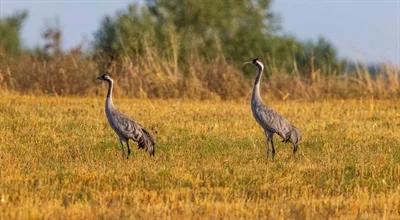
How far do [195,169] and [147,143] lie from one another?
1772 millimetres

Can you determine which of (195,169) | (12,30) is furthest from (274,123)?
(12,30)

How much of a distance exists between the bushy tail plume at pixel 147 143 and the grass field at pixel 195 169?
23 centimetres

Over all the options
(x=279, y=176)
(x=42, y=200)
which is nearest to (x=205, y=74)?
(x=279, y=176)

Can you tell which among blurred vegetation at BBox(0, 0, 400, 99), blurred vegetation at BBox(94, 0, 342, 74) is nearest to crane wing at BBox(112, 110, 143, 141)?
blurred vegetation at BBox(0, 0, 400, 99)

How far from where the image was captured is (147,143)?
13547 millimetres

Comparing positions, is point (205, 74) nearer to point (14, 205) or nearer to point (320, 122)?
point (320, 122)

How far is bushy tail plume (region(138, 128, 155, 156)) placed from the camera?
13539mm

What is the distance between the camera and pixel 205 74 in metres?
25.1

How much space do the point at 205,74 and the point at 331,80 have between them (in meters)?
3.14

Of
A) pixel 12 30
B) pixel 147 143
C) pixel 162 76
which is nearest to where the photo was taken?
pixel 147 143

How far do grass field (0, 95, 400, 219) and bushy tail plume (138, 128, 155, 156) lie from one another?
0.23 m

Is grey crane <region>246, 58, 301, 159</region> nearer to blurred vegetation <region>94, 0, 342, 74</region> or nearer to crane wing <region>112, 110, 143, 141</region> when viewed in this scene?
crane wing <region>112, 110, 143, 141</region>

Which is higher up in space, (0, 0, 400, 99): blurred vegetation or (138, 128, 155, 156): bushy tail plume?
(0, 0, 400, 99): blurred vegetation

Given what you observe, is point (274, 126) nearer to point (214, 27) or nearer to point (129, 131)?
point (129, 131)
